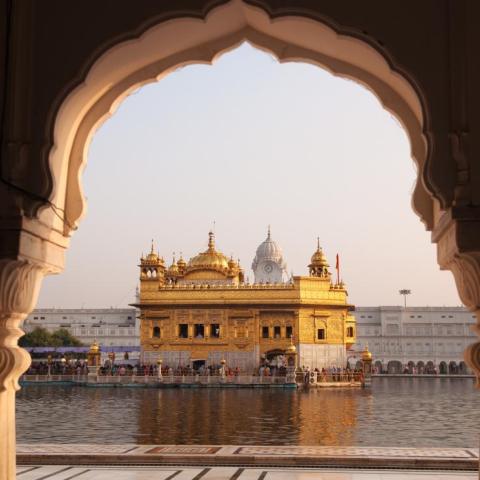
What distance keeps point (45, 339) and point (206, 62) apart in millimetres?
54382

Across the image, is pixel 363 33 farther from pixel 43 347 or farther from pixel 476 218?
pixel 43 347

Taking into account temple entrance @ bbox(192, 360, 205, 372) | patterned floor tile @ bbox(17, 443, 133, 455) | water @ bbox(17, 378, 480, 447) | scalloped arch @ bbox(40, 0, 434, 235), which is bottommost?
water @ bbox(17, 378, 480, 447)

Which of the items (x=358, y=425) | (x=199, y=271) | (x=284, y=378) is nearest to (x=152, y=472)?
(x=358, y=425)

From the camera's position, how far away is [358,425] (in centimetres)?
1467

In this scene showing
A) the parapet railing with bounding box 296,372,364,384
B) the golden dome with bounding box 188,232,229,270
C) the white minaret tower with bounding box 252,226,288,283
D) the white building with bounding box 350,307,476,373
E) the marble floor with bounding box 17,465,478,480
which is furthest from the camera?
the white building with bounding box 350,307,476,373

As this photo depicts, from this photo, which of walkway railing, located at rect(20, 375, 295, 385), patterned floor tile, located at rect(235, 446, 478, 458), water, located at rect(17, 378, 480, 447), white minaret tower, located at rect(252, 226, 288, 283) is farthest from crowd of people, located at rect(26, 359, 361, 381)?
patterned floor tile, located at rect(235, 446, 478, 458)

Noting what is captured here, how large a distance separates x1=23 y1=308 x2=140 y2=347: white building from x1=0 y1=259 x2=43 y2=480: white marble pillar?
64764mm

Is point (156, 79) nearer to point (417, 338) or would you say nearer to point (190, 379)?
point (190, 379)

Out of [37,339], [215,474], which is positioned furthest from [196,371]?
[215,474]

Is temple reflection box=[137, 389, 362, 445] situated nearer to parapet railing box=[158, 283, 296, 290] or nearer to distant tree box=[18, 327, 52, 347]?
parapet railing box=[158, 283, 296, 290]

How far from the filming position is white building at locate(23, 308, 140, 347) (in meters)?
68.2

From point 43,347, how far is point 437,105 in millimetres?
52558

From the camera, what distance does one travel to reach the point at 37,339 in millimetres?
55781

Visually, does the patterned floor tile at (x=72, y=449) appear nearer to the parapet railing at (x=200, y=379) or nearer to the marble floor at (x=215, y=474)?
the marble floor at (x=215, y=474)
